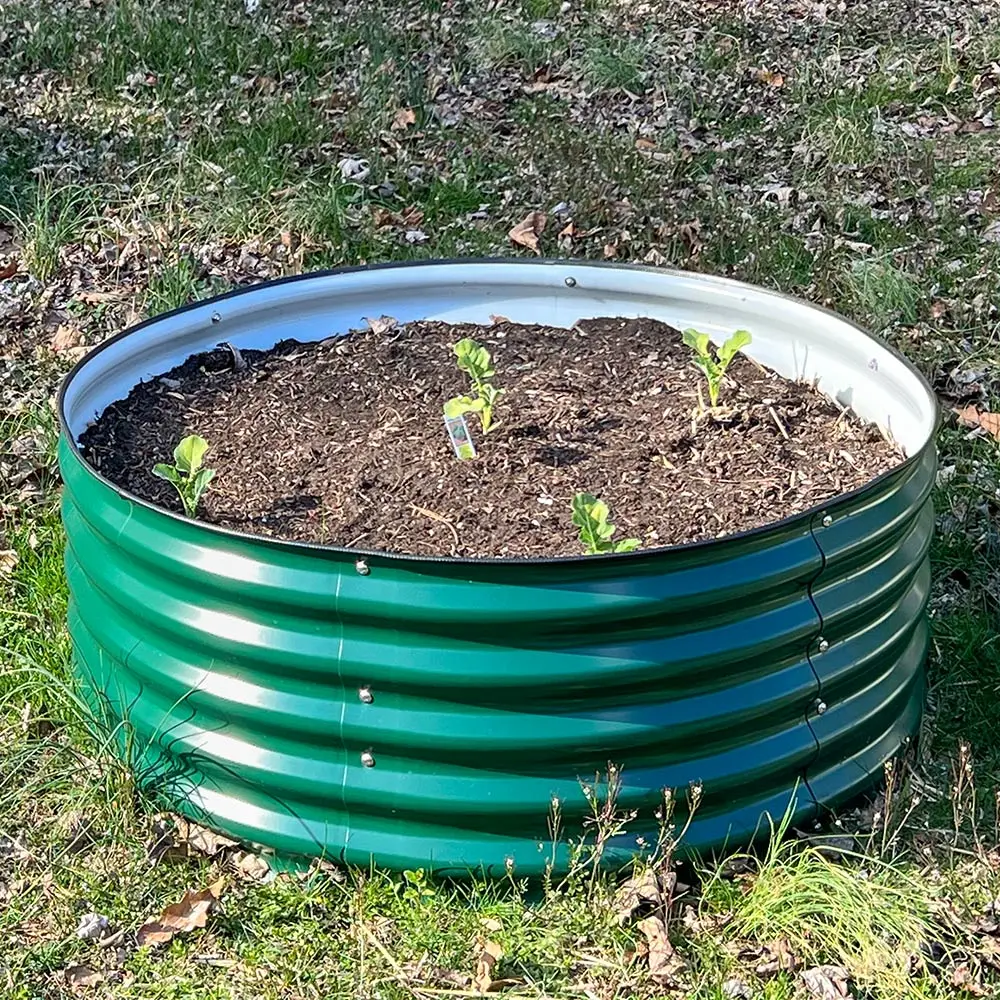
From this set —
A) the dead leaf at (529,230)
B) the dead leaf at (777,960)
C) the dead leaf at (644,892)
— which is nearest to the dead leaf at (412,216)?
the dead leaf at (529,230)

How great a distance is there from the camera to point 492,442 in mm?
3295

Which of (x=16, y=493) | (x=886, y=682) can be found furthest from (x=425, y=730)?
(x=16, y=493)

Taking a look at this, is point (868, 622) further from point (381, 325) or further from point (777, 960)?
point (381, 325)

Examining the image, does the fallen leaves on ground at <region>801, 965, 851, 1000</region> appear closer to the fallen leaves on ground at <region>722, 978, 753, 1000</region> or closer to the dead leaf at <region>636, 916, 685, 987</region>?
the fallen leaves on ground at <region>722, 978, 753, 1000</region>

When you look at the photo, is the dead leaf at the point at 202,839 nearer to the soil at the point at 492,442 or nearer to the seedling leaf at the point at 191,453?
the soil at the point at 492,442

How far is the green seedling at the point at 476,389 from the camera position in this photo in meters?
3.19

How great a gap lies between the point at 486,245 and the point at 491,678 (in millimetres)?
3604

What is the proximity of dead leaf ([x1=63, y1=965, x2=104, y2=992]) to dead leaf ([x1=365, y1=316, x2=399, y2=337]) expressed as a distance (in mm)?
2012

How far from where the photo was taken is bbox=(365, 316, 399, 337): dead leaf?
390cm

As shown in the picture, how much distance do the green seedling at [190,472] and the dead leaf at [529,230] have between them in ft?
9.95

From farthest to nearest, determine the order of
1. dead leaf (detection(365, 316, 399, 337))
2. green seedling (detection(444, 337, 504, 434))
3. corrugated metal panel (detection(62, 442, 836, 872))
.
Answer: dead leaf (detection(365, 316, 399, 337)) → green seedling (detection(444, 337, 504, 434)) → corrugated metal panel (detection(62, 442, 836, 872))

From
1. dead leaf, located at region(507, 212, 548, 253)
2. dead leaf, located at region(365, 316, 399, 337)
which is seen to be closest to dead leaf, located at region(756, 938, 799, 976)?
dead leaf, located at region(365, 316, 399, 337)

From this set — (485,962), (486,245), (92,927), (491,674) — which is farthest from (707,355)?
(486,245)

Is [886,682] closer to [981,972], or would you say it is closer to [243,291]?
[981,972]
